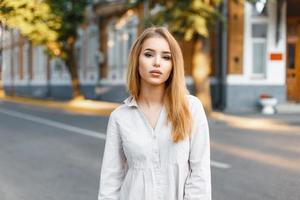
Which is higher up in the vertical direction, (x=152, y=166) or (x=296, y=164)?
(x=152, y=166)

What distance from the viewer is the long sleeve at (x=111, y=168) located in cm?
247

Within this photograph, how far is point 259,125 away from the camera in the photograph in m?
14.9

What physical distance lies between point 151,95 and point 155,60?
0.66 feet

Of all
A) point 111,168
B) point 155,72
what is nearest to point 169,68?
point 155,72

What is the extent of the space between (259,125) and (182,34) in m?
3.87

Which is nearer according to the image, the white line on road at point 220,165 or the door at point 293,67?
the white line on road at point 220,165

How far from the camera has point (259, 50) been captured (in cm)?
2006

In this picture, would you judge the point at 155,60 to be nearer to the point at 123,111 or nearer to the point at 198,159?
the point at 123,111

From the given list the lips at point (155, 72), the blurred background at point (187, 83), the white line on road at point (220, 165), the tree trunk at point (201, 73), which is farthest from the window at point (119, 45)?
the lips at point (155, 72)

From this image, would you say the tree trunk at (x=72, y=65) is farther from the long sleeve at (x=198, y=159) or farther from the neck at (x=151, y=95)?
the long sleeve at (x=198, y=159)

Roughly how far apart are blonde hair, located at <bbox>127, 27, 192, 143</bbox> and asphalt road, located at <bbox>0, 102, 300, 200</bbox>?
3751 mm

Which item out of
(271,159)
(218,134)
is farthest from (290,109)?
(271,159)

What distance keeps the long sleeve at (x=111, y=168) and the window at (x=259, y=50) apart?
18217 mm

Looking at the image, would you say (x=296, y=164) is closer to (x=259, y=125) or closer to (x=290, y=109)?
(x=259, y=125)
